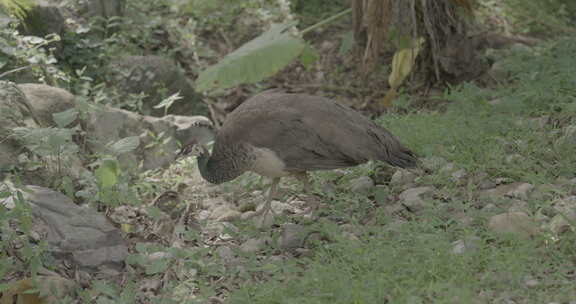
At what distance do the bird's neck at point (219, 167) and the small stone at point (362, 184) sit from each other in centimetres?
78

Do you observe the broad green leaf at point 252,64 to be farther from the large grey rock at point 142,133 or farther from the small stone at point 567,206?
the small stone at point 567,206

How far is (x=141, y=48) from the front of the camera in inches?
289

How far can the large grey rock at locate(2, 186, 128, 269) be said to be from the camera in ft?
12.2

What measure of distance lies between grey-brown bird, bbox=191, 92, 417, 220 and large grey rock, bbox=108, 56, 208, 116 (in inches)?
91.3

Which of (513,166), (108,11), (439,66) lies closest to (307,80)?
(439,66)

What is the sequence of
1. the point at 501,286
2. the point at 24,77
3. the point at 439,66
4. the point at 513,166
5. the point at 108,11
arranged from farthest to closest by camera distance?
the point at 108,11, the point at 439,66, the point at 24,77, the point at 513,166, the point at 501,286

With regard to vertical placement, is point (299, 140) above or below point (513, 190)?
above

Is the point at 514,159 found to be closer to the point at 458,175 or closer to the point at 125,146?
the point at 458,175

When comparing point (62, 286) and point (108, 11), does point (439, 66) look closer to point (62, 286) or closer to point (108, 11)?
point (108, 11)

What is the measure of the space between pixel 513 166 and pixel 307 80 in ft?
11.8

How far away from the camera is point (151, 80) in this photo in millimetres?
6465

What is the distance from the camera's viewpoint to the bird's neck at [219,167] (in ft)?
13.9

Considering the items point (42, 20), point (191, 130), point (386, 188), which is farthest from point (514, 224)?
point (42, 20)

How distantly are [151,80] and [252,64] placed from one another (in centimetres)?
116
